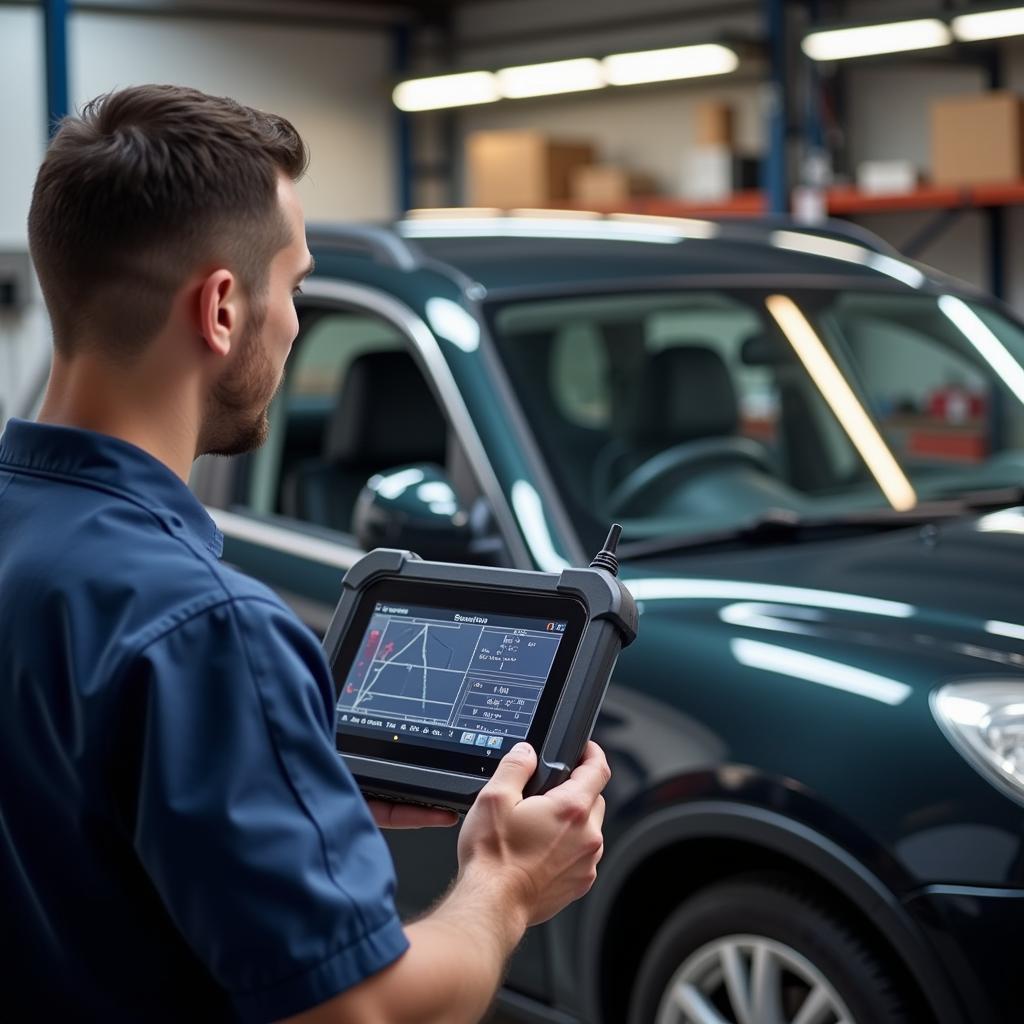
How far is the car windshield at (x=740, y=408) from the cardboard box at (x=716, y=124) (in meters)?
7.02

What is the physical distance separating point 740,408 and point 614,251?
1.77 feet

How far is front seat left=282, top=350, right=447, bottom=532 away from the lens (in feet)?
11.4

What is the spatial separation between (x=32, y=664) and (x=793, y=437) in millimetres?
2668

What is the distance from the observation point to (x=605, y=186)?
1100 cm

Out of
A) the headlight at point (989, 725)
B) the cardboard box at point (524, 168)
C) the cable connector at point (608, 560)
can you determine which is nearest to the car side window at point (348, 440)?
the headlight at point (989, 725)

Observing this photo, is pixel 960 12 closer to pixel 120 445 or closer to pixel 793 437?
pixel 793 437

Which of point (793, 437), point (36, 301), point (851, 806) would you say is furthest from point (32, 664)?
point (36, 301)

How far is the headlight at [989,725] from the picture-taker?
83.5 inches

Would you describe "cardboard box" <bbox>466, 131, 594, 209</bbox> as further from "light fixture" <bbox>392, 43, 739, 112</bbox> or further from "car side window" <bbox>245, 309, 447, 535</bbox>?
"car side window" <bbox>245, 309, 447, 535</bbox>

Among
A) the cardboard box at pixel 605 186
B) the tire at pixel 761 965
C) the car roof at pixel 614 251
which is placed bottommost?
the tire at pixel 761 965

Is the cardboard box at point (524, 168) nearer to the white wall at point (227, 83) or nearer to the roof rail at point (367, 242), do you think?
the white wall at point (227, 83)

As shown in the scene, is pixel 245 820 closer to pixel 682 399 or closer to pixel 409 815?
pixel 409 815

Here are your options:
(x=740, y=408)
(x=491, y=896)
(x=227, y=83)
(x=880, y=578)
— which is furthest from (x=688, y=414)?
(x=227, y=83)

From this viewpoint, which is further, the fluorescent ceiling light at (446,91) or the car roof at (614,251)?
the fluorescent ceiling light at (446,91)
